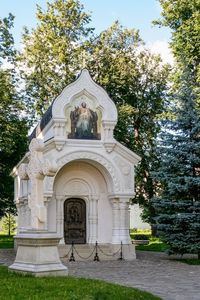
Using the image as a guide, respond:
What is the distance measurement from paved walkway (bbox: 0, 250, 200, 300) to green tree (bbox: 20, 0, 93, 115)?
16719mm

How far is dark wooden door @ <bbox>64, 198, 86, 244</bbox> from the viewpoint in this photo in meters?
22.8

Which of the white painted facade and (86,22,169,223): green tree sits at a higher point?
(86,22,169,223): green tree

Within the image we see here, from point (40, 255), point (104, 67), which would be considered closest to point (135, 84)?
point (104, 67)

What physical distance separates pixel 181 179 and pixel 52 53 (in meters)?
17.2

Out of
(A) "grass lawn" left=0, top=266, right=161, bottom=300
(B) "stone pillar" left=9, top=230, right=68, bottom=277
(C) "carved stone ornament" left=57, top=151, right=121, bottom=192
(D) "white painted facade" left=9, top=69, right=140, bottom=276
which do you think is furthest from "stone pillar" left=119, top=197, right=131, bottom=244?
(A) "grass lawn" left=0, top=266, right=161, bottom=300

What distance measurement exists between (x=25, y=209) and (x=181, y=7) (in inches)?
567

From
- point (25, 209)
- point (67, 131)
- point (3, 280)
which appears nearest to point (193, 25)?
point (67, 131)

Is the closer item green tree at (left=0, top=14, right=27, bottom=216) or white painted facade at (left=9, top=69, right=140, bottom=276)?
white painted facade at (left=9, top=69, right=140, bottom=276)

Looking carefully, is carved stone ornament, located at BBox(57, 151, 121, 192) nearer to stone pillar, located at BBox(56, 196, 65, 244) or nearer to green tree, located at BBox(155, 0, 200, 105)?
stone pillar, located at BBox(56, 196, 65, 244)

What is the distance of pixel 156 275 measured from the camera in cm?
1460

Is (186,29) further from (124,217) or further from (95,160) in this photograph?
(124,217)

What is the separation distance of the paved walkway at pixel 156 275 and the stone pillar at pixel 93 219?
2.73 metres

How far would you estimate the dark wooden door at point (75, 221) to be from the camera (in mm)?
22844

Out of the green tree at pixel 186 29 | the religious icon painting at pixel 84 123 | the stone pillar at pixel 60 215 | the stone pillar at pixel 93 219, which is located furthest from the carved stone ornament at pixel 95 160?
the green tree at pixel 186 29
